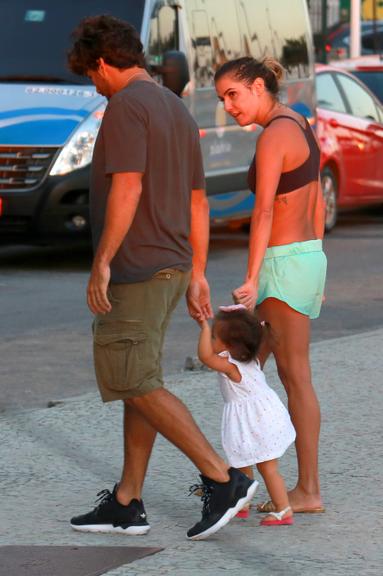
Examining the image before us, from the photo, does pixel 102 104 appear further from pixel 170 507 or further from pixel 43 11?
pixel 170 507

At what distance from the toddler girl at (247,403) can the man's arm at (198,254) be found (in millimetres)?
61

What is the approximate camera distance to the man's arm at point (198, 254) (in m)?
5.57

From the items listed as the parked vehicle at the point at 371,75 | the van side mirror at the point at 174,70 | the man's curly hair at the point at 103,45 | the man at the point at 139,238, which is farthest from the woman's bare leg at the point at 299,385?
the parked vehicle at the point at 371,75

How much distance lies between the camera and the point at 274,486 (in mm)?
5574

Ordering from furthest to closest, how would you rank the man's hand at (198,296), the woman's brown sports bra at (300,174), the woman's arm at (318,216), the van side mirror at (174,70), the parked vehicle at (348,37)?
the parked vehicle at (348,37) < the van side mirror at (174,70) < the woman's arm at (318,216) < the woman's brown sports bra at (300,174) < the man's hand at (198,296)


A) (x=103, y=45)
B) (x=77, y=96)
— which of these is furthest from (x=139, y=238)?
(x=77, y=96)

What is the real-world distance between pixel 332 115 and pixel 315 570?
1165cm

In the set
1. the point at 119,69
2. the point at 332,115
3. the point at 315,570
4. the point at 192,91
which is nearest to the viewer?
the point at 315,570

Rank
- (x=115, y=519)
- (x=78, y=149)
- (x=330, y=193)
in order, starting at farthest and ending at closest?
(x=330, y=193), (x=78, y=149), (x=115, y=519)

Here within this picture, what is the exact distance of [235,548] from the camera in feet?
17.4

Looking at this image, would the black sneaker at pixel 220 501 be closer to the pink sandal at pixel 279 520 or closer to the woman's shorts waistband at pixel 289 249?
the pink sandal at pixel 279 520

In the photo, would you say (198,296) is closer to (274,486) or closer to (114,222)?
(114,222)

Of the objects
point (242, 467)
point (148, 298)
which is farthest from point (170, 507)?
point (148, 298)

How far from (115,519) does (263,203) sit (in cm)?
118
